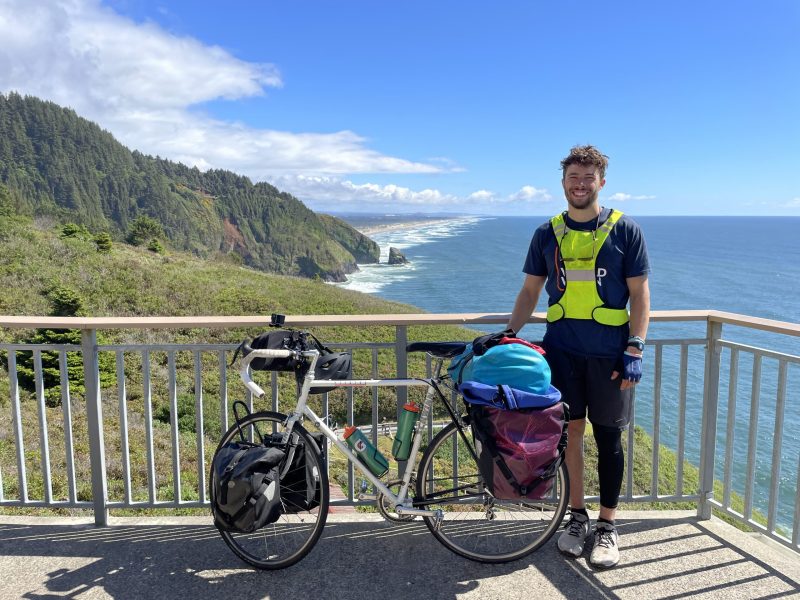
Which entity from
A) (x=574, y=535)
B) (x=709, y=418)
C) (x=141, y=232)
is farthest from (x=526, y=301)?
(x=141, y=232)

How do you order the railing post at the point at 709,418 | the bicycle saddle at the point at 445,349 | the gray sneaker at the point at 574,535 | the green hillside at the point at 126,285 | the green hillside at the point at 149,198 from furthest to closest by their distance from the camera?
the green hillside at the point at 149,198 → the green hillside at the point at 126,285 → the railing post at the point at 709,418 → the gray sneaker at the point at 574,535 → the bicycle saddle at the point at 445,349

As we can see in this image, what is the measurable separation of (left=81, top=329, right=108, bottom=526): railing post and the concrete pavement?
0.42 feet

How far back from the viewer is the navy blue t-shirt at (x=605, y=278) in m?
2.66

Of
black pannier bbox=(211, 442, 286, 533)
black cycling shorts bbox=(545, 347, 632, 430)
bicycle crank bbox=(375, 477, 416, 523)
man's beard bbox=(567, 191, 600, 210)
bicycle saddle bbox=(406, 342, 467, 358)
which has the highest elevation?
man's beard bbox=(567, 191, 600, 210)

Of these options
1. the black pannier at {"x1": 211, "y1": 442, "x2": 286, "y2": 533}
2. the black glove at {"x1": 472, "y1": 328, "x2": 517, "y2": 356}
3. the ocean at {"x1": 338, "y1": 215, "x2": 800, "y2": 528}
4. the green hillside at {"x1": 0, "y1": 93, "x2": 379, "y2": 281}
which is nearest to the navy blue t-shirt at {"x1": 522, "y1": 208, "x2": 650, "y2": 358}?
the black glove at {"x1": 472, "y1": 328, "x2": 517, "y2": 356}

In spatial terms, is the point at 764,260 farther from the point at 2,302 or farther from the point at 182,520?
the point at 182,520

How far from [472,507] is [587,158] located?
5.76 ft

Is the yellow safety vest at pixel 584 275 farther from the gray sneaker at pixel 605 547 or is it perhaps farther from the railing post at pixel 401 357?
the gray sneaker at pixel 605 547

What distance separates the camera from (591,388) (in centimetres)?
278

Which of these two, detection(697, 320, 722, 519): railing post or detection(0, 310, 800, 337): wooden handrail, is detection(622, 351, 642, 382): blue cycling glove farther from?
detection(697, 320, 722, 519): railing post

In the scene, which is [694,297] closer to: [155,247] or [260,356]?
[155,247]

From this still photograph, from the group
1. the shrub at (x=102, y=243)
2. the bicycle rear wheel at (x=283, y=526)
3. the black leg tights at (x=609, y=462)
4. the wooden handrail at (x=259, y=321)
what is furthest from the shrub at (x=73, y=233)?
the black leg tights at (x=609, y=462)

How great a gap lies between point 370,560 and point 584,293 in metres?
1.65

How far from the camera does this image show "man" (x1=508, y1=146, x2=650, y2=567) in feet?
8.77
